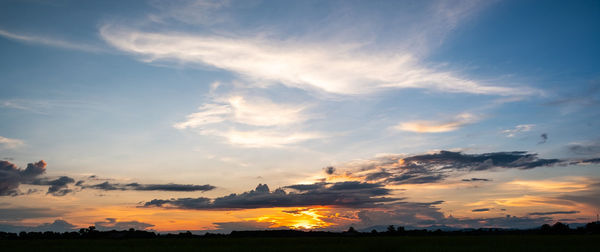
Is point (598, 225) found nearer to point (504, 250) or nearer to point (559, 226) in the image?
point (559, 226)

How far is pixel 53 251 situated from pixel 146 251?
13350 millimetres

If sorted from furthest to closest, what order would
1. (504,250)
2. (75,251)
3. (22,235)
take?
(22,235) → (75,251) → (504,250)

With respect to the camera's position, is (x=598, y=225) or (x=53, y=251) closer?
(x=53, y=251)

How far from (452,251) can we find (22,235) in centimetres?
13645

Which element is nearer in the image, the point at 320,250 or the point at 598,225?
the point at 320,250

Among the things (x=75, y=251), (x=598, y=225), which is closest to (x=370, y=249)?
(x=75, y=251)

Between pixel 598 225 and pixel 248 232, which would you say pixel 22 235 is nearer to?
pixel 248 232

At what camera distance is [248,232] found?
17112cm

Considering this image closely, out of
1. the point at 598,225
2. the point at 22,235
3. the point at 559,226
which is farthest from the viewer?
the point at 559,226

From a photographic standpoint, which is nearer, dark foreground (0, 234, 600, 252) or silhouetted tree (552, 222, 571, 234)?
dark foreground (0, 234, 600, 252)

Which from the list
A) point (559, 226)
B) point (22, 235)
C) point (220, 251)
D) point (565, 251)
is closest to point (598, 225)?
point (559, 226)

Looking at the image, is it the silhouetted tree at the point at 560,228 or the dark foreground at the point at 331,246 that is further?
the silhouetted tree at the point at 560,228

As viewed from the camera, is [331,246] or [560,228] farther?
[560,228]

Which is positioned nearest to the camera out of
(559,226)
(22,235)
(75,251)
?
(75,251)
